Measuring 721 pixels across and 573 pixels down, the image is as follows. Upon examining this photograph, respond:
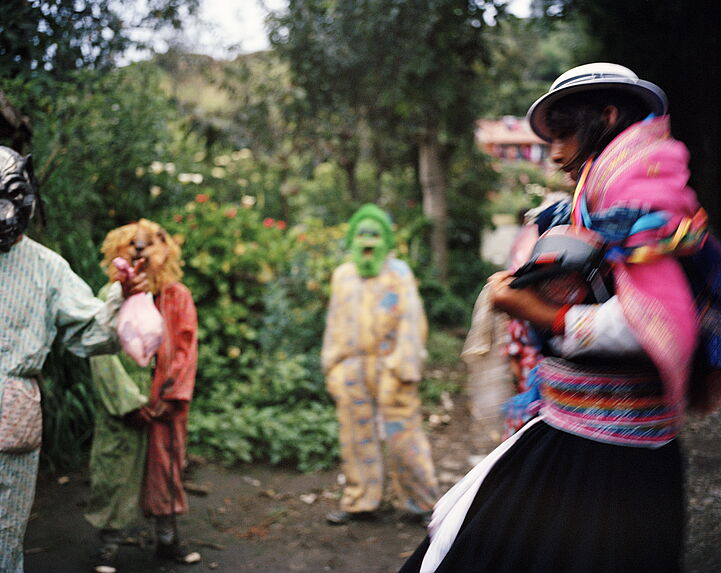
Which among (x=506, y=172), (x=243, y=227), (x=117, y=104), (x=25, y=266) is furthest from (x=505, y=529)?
(x=506, y=172)

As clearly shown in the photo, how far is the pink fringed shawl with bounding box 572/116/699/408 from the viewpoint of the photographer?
150 centimetres

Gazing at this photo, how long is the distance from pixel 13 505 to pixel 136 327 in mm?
817

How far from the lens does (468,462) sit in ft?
19.8

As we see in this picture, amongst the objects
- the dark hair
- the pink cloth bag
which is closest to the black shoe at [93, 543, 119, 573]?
the pink cloth bag

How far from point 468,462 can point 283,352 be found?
2.14 metres

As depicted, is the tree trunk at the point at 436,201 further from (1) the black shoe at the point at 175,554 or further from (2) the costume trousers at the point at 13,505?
(2) the costume trousers at the point at 13,505

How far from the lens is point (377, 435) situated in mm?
4957

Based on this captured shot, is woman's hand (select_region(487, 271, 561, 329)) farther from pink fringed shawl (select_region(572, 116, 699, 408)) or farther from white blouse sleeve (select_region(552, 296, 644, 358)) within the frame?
pink fringed shawl (select_region(572, 116, 699, 408))

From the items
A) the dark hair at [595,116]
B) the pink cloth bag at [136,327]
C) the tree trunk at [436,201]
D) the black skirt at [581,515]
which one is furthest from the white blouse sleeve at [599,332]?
the tree trunk at [436,201]

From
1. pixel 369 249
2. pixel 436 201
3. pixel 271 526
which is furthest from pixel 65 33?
pixel 436 201

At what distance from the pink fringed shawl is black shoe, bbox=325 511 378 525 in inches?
145

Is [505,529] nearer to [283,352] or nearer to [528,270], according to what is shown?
[528,270]

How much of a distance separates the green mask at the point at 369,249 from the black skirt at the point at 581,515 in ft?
10.4

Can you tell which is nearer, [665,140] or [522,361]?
[665,140]
